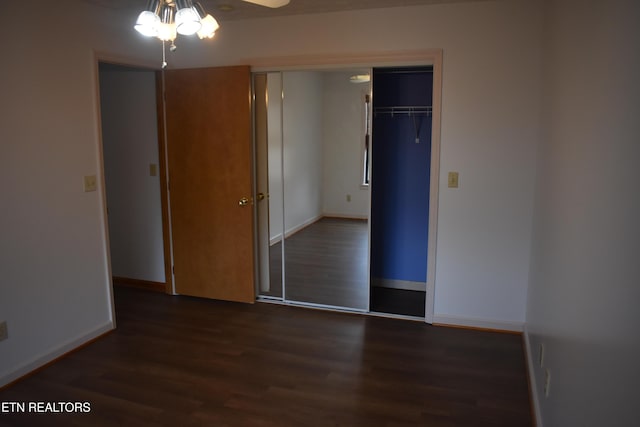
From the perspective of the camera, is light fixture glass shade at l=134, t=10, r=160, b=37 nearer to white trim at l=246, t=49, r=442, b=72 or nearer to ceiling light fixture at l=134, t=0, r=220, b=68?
ceiling light fixture at l=134, t=0, r=220, b=68

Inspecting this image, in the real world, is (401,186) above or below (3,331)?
above

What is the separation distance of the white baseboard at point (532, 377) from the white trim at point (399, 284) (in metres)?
1.24

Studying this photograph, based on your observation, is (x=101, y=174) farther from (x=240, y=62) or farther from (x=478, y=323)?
(x=478, y=323)

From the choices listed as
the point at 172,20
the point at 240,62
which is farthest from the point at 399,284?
the point at 172,20

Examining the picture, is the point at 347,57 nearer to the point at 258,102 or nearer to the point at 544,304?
the point at 258,102

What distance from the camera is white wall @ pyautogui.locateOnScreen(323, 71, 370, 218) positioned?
439 cm

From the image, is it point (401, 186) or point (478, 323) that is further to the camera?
point (401, 186)

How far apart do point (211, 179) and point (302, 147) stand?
102 centimetres

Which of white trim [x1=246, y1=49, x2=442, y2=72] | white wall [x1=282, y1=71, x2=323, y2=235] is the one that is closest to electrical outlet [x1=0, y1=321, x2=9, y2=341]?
white wall [x1=282, y1=71, x2=323, y2=235]

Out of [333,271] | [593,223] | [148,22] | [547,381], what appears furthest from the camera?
[333,271]

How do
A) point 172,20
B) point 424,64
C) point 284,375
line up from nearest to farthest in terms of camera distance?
point 172,20 → point 284,375 → point 424,64

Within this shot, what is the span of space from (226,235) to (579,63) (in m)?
3.03

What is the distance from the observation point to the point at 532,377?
2.80 metres

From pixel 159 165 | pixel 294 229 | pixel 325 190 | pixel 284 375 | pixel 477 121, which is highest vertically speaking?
pixel 477 121
